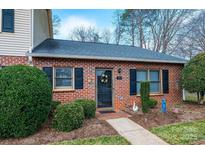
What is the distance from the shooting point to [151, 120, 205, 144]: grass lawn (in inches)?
218

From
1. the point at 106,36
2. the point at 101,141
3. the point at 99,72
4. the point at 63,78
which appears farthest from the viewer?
the point at 106,36

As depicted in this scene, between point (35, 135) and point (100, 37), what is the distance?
2042 cm

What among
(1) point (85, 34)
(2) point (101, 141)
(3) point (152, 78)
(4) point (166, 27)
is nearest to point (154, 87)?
(3) point (152, 78)

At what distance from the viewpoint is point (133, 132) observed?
20.6ft

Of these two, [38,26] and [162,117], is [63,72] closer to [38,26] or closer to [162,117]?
[38,26]

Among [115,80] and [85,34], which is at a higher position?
[85,34]

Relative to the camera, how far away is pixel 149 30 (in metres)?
23.1

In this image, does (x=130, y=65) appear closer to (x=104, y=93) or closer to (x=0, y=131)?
(x=104, y=93)

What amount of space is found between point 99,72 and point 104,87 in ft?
2.63

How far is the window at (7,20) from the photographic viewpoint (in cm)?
817

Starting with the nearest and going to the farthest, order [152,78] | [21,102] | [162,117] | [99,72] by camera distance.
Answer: [21,102] → [162,117] → [99,72] → [152,78]

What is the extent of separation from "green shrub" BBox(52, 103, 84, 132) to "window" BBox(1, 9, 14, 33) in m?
4.22

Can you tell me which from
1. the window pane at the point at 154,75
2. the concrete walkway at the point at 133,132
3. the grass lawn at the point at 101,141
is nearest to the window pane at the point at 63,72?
the concrete walkway at the point at 133,132

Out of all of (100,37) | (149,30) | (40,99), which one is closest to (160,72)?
(40,99)
